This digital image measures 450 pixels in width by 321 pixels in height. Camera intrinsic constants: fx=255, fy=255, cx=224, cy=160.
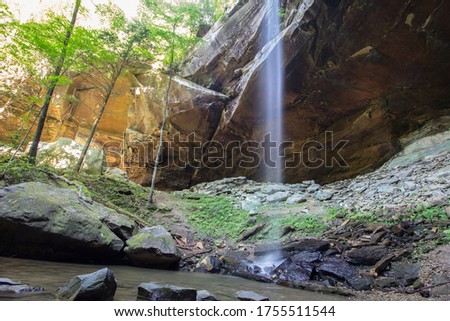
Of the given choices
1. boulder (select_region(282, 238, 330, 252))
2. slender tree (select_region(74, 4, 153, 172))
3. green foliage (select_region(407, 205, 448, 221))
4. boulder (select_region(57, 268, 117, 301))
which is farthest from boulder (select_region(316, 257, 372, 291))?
slender tree (select_region(74, 4, 153, 172))

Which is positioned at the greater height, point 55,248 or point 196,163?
point 196,163

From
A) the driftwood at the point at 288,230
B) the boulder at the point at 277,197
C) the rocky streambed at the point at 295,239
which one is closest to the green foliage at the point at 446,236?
the rocky streambed at the point at 295,239

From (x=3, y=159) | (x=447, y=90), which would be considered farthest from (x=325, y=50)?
(x=3, y=159)

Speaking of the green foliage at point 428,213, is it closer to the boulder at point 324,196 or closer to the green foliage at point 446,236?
the green foliage at point 446,236

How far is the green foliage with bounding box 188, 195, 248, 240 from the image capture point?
8859 mm

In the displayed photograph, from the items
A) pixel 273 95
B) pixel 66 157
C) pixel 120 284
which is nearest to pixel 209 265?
pixel 120 284

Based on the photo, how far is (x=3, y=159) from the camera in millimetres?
8773

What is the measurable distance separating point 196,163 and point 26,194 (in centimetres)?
1262

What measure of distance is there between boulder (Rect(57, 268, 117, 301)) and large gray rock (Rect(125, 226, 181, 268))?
2.99 m

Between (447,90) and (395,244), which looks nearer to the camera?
(395,244)

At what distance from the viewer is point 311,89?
1199cm

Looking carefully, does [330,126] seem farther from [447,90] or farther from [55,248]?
[55,248]

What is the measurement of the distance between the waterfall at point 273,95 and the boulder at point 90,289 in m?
10.7

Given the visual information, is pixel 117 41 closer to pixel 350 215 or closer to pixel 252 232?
pixel 252 232
